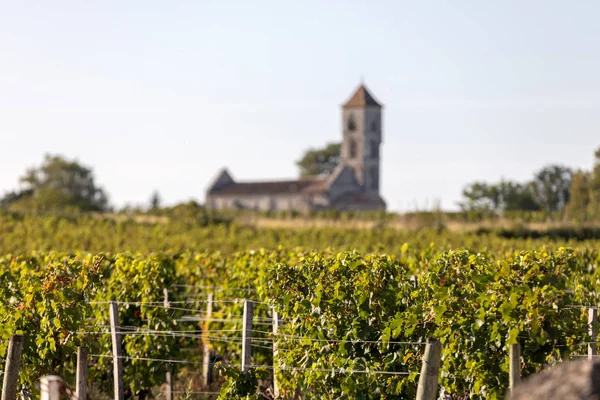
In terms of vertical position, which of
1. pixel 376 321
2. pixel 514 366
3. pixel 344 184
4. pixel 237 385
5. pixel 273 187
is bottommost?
pixel 237 385

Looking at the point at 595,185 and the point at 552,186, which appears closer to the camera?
the point at 595,185

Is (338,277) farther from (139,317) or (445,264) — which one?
(139,317)

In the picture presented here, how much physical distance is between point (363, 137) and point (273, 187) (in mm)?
11577

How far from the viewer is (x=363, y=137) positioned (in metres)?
102

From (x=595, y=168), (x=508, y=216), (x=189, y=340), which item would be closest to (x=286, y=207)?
(x=595, y=168)

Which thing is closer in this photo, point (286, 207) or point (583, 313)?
point (583, 313)

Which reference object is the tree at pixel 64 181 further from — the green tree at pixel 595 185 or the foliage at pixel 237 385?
the foliage at pixel 237 385

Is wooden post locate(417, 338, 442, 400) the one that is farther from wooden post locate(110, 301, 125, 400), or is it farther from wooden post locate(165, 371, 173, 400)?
wooden post locate(165, 371, 173, 400)

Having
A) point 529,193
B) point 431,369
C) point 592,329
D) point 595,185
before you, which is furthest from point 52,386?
point 529,193

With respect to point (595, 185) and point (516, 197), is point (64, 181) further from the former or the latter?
point (595, 185)

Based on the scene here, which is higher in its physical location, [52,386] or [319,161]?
[319,161]

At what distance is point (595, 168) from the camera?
56.3 meters

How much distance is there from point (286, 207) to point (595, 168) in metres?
42.6

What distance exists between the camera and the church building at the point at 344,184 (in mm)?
94438
